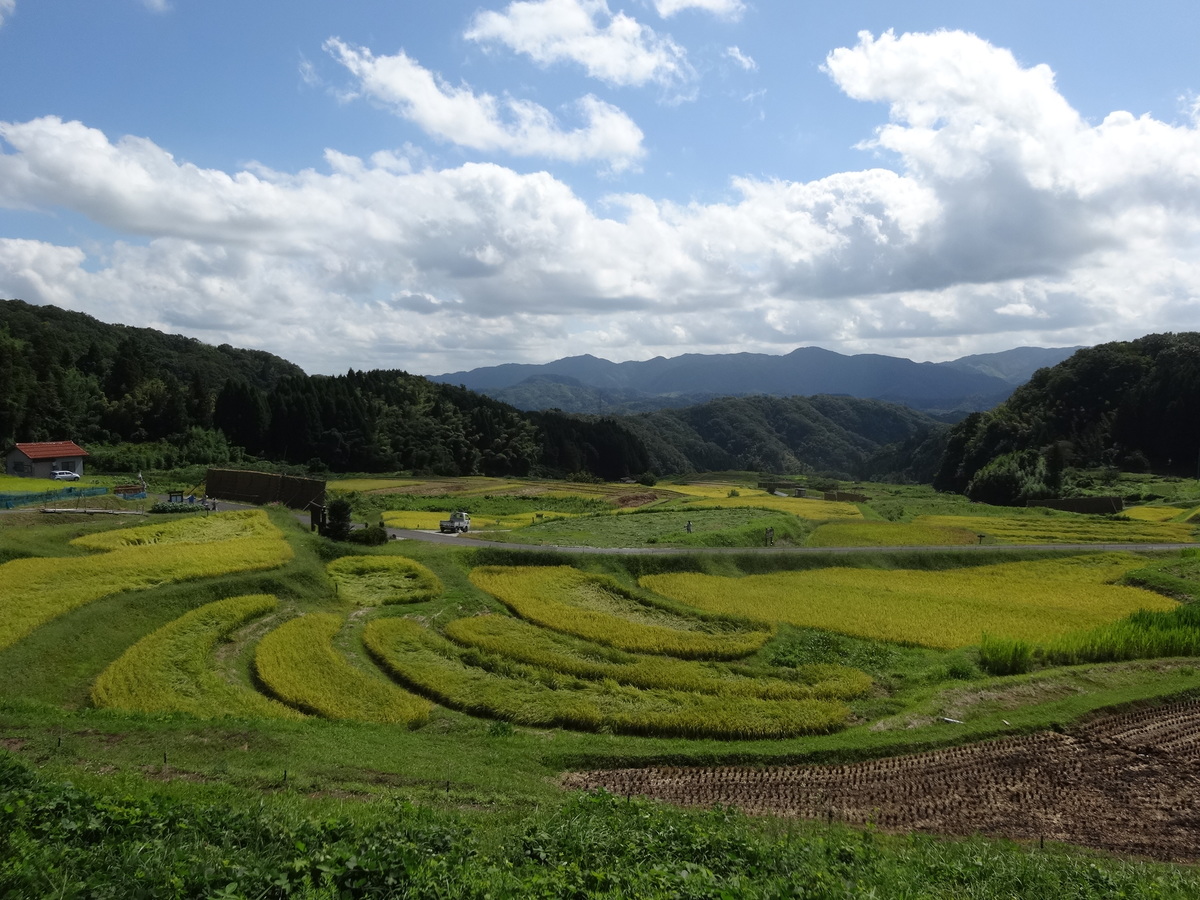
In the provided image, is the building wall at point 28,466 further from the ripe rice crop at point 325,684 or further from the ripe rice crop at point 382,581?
the ripe rice crop at point 325,684

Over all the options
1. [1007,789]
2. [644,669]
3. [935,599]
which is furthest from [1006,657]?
[644,669]

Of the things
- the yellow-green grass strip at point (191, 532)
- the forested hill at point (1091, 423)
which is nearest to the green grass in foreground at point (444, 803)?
the yellow-green grass strip at point (191, 532)

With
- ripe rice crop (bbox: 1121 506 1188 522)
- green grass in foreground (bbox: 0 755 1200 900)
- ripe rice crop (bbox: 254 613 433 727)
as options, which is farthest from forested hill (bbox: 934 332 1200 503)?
green grass in foreground (bbox: 0 755 1200 900)

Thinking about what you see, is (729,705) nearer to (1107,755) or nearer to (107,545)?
(1107,755)

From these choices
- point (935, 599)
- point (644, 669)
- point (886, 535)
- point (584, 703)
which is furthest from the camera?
point (886, 535)

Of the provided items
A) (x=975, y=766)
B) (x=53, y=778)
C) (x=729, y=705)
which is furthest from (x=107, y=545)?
(x=975, y=766)

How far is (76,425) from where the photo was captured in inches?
2948

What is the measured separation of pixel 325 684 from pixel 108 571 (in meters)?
11.4

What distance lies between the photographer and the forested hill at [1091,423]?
98.7m

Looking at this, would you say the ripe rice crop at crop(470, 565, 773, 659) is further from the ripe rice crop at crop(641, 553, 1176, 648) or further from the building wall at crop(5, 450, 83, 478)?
the building wall at crop(5, 450, 83, 478)

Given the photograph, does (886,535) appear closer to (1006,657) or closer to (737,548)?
(737,548)

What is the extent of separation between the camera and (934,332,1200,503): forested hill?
98688 mm

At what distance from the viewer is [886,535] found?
44781mm

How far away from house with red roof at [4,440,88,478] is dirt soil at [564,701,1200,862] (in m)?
59.4
